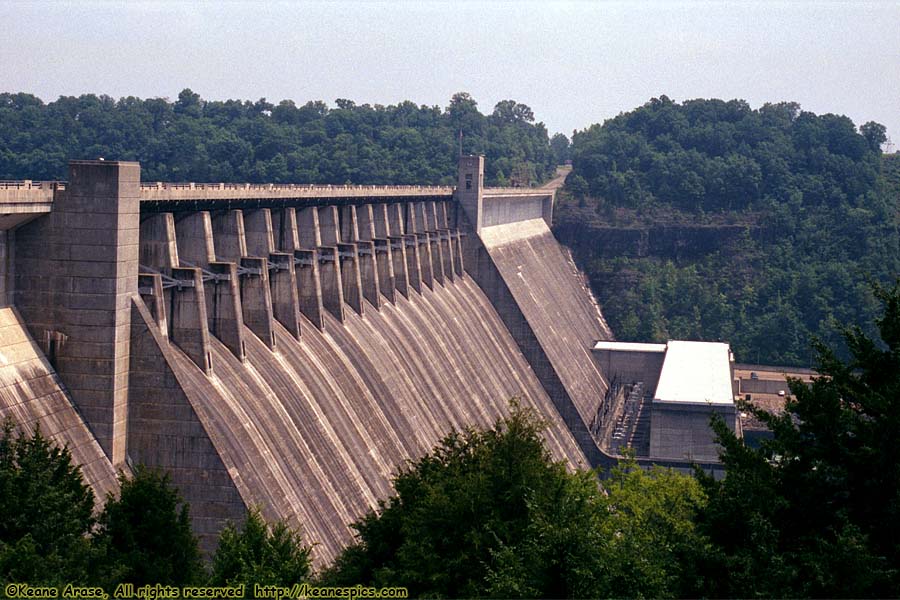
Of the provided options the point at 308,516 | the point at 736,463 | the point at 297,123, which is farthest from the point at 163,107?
the point at 736,463

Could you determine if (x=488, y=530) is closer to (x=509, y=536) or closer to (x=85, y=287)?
(x=509, y=536)

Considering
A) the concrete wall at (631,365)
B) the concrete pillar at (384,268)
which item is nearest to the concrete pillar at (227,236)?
the concrete pillar at (384,268)

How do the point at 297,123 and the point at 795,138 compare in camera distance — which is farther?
the point at 297,123

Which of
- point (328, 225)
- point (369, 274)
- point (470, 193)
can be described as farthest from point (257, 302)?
point (470, 193)

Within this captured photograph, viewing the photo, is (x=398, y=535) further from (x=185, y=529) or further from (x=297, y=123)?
(x=297, y=123)

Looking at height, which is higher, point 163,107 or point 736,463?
point 163,107

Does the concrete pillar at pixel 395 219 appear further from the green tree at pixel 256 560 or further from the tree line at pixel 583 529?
the green tree at pixel 256 560

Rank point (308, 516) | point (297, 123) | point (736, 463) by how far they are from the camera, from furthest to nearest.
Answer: point (297, 123)
point (308, 516)
point (736, 463)
